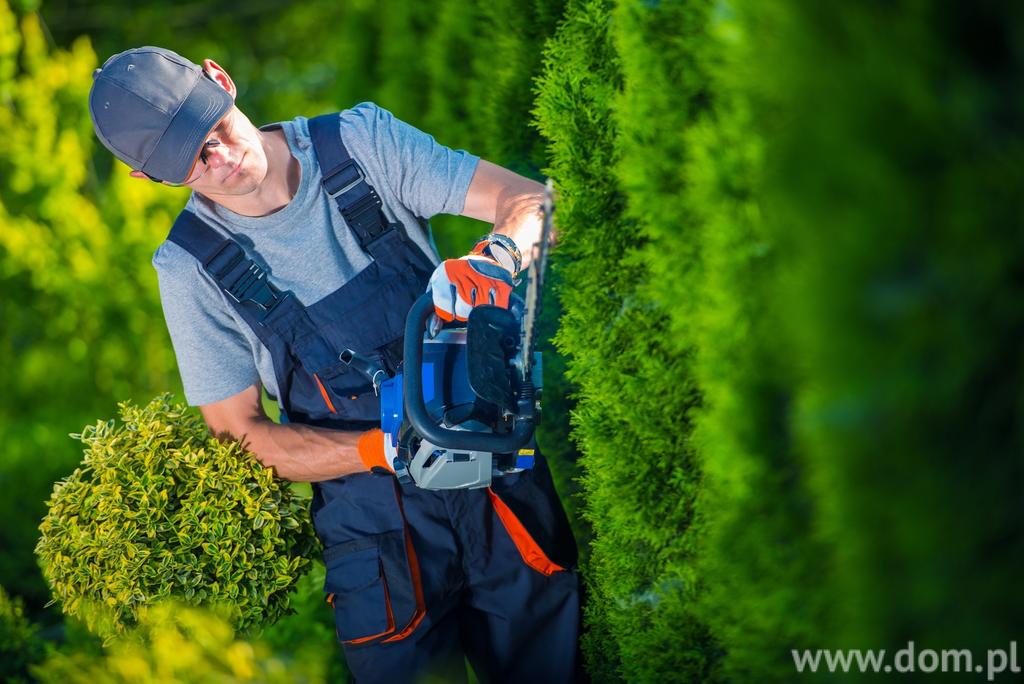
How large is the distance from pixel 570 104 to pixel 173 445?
1.63 m

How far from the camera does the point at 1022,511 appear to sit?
44.0 inches

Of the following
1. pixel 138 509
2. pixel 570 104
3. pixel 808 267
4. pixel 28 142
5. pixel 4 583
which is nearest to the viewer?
pixel 808 267

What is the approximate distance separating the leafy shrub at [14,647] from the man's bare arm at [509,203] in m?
2.69

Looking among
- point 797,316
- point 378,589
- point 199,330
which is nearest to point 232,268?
point 199,330

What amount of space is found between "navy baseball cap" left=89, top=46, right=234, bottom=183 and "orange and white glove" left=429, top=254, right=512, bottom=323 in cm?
83

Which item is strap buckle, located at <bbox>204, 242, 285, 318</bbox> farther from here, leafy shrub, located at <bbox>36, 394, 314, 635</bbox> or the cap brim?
leafy shrub, located at <bbox>36, 394, 314, 635</bbox>

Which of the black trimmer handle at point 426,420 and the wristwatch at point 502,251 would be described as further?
the wristwatch at point 502,251

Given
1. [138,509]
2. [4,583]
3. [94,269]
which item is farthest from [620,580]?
[94,269]

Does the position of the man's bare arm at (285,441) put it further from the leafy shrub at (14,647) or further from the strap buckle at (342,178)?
the leafy shrub at (14,647)

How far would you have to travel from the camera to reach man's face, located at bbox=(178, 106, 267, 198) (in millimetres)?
2318

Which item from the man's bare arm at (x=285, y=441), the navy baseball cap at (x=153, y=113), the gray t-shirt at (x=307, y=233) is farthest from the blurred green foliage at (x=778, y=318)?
the navy baseball cap at (x=153, y=113)

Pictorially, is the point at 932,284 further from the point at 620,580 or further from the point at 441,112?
the point at 441,112

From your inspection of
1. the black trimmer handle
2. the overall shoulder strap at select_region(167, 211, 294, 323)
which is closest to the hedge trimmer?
the black trimmer handle

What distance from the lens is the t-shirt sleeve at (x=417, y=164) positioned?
98.0 inches
